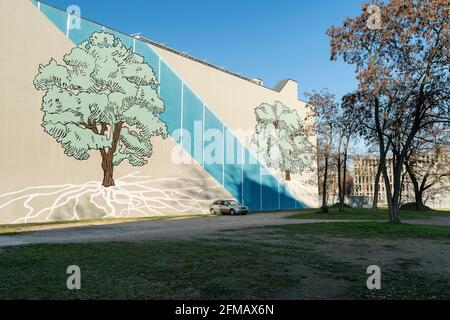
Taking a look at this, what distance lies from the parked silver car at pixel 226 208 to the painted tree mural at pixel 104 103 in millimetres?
8819

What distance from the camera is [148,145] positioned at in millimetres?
33250

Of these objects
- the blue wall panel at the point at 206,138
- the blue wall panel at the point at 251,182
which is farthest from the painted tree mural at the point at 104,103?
the blue wall panel at the point at 251,182

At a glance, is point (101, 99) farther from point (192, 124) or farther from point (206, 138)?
point (206, 138)

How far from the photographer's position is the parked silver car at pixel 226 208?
122 ft

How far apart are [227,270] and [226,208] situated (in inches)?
1141

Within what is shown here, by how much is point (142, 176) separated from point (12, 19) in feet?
47.6

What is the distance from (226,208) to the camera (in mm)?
37438

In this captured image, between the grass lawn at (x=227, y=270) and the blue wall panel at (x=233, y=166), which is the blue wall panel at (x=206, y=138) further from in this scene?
the grass lawn at (x=227, y=270)

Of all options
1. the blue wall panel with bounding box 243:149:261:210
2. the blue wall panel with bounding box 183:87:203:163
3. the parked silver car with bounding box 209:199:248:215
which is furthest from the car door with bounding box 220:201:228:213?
the blue wall panel with bounding box 243:149:261:210

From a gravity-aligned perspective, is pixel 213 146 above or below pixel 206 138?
below

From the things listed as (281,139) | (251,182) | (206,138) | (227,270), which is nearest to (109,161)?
(206,138)

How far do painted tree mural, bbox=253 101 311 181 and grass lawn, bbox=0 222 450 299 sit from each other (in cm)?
3515
